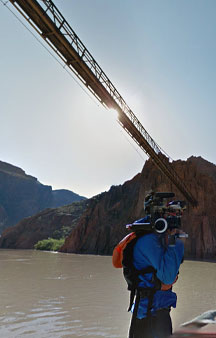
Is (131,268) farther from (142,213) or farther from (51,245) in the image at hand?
(51,245)

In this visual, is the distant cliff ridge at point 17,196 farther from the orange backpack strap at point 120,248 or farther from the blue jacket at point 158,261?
the blue jacket at point 158,261

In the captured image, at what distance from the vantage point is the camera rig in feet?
7.73

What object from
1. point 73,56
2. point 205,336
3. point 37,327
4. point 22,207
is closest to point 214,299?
point 37,327

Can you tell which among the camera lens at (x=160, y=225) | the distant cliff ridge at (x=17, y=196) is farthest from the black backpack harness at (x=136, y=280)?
the distant cliff ridge at (x=17, y=196)

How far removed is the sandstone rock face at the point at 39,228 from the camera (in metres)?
75.3

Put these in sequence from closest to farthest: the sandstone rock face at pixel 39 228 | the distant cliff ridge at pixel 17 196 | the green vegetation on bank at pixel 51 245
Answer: the green vegetation on bank at pixel 51 245 → the sandstone rock face at pixel 39 228 → the distant cliff ridge at pixel 17 196


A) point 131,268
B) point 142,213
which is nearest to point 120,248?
point 131,268

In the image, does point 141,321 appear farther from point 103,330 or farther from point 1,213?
point 1,213

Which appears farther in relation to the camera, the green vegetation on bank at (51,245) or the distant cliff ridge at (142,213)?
the green vegetation on bank at (51,245)

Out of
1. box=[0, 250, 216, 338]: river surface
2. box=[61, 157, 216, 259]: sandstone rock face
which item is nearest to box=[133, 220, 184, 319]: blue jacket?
box=[0, 250, 216, 338]: river surface

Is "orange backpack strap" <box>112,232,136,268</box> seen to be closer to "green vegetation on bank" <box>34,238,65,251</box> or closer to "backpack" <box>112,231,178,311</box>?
"backpack" <box>112,231,178,311</box>

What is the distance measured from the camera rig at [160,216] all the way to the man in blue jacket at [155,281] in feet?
0.18

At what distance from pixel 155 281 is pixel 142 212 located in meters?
45.6

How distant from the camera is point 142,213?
154ft
